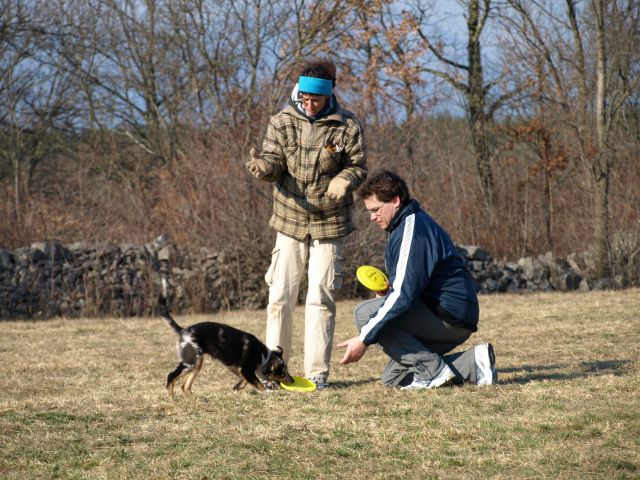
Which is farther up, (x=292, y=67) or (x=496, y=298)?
(x=292, y=67)

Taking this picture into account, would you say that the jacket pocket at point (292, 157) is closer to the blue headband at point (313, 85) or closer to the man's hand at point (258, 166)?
the man's hand at point (258, 166)

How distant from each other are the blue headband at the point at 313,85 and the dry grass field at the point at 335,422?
1929 millimetres

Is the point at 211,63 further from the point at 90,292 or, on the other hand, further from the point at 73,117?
the point at 90,292

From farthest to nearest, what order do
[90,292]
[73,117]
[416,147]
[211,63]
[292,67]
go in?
1. [73,117]
2. [211,63]
3. [292,67]
4. [416,147]
5. [90,292]

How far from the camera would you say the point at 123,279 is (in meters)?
11.9

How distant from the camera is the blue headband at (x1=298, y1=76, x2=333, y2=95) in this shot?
541 centimetres

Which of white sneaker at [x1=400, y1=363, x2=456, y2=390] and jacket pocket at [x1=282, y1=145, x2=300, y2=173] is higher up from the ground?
jacket pocket at [x1=282, y1=145, x2=300, y2=173]

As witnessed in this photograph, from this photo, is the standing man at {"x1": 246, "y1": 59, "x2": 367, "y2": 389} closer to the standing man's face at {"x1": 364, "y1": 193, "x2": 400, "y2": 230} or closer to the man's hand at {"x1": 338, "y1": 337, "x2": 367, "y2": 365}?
the standing man's face at {"x1": 364, "y1": 193, "x2": 400, "y2": 230}

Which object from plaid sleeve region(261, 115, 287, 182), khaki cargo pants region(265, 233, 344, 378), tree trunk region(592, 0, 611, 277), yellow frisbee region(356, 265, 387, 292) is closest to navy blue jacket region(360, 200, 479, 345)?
yellow frisbee region(356, 265, 387, 292)

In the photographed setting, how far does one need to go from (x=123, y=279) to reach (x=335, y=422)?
7.86 meters

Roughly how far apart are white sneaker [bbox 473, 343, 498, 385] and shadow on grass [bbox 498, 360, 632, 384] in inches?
8.7

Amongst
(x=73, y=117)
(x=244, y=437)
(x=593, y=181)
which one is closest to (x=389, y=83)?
(x=593, y=181)

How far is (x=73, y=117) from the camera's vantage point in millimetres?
22875

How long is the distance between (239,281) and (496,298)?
3.67m
